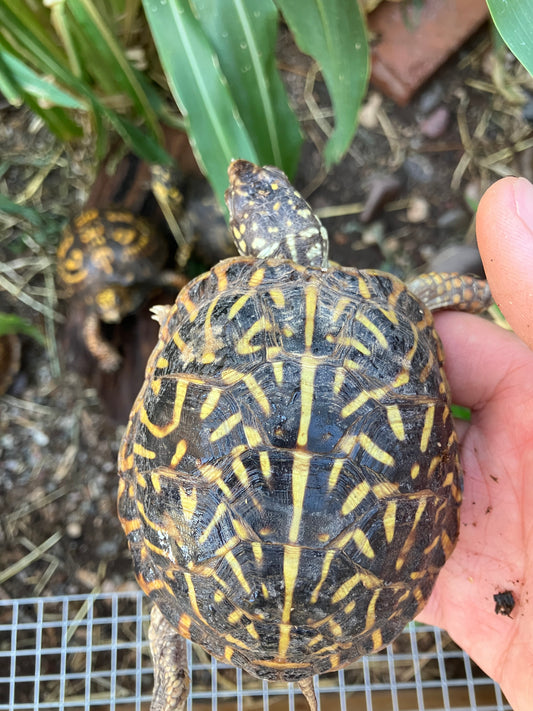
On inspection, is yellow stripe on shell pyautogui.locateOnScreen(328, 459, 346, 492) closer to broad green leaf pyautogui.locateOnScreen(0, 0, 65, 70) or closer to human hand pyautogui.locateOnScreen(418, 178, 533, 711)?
human hand pyautogui.locateOnScreen(418, 178, 533, 711)

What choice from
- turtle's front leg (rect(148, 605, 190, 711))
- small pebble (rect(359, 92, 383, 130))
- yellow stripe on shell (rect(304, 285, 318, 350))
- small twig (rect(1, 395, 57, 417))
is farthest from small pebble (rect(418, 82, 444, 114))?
turtle's front leg (rect(148, 605, 190, 711))

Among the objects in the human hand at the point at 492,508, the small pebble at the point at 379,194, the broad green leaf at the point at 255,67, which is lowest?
the human hand at the point at 492,508

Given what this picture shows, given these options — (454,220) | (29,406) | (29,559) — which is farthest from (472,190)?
(29,559)

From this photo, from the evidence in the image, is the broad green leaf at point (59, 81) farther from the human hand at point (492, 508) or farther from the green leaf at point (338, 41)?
the human hand at point (492, 508)

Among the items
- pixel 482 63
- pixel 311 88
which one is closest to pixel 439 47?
pixel 482 63

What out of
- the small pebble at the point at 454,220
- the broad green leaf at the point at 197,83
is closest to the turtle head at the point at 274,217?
the broad green leaf at the point at 197,83

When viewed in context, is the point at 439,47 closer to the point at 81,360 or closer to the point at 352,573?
the point at 81,360

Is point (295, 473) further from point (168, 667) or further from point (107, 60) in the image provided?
point (107, 60)
